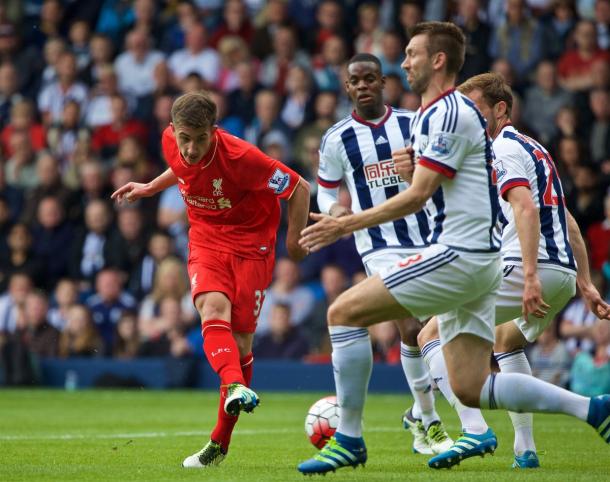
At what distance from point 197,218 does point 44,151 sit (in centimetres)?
1133

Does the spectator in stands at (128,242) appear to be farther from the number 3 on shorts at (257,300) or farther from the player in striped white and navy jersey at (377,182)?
the number 3 on shorts at (257,300)

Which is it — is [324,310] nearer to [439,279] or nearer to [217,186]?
[217,186]

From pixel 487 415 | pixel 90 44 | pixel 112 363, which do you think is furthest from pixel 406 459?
pixel 90 44

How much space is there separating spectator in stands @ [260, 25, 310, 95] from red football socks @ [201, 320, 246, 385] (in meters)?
10.5

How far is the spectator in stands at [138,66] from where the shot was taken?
18688mm

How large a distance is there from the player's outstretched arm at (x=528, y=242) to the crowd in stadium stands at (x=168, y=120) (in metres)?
6.31

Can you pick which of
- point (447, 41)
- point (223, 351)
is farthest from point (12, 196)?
point (447, 41)

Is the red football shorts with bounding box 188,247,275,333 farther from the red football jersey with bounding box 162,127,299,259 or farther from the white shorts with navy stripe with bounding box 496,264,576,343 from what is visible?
the white shorts with navy stripe with bounding box 496,264,576,343

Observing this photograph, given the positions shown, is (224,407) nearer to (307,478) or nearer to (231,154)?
(307,478)

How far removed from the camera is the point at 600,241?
13.8 meters

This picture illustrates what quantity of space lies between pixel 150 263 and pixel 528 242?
1067 cm

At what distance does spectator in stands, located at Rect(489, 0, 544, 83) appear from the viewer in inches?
620

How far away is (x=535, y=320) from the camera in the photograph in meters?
7.20

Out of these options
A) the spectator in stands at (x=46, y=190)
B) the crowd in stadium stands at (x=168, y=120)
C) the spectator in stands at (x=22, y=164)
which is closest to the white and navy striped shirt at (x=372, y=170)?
the crowd in stadium stands at (x=168, y=120)
